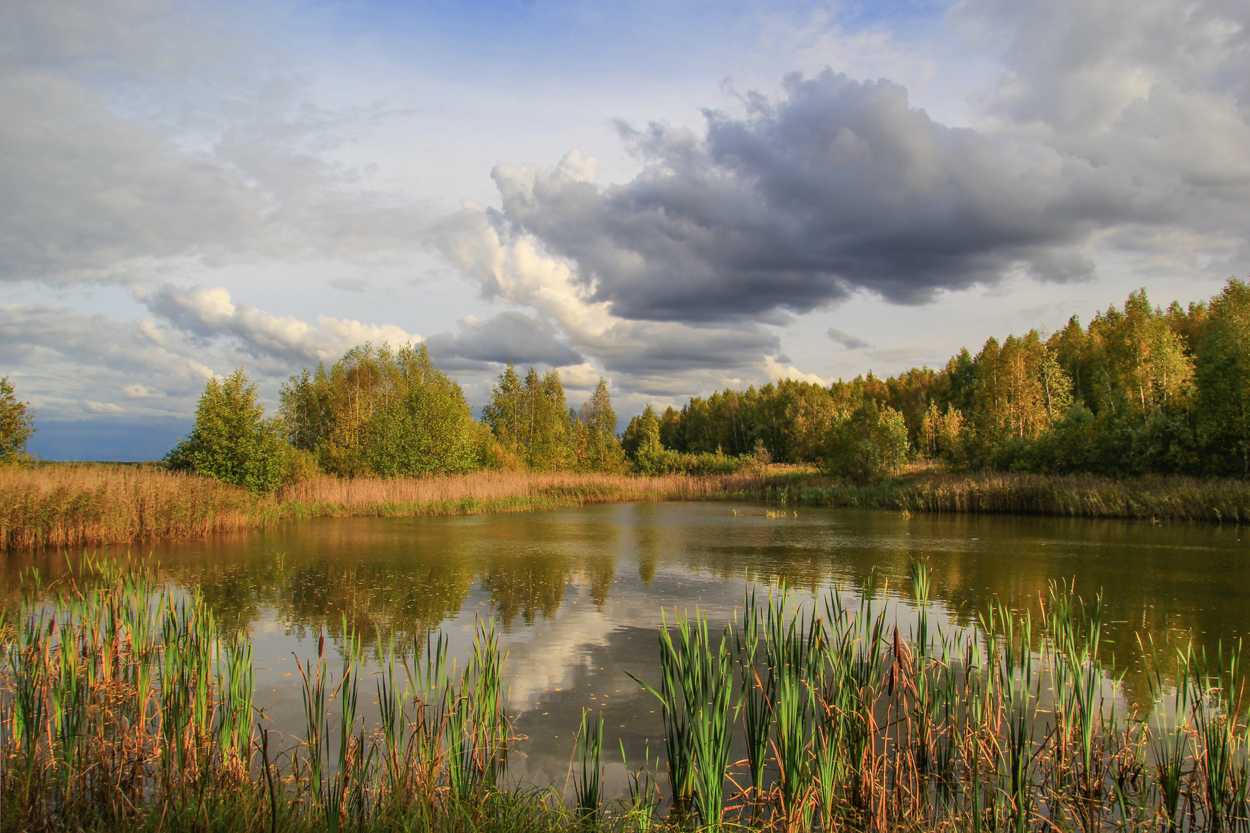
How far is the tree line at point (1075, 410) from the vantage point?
2441 centimetres

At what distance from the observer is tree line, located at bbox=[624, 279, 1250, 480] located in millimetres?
24406

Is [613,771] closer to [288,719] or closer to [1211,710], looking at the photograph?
[288,719]

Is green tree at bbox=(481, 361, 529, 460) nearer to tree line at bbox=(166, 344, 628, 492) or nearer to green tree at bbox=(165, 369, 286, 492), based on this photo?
tree line at bbox=(166, 344, 628, 492)

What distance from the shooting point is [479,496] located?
28328 millimetres

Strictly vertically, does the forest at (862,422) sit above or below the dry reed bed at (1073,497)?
above

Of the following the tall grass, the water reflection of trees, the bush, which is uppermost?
the bush

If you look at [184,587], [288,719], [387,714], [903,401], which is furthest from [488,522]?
[903,401]

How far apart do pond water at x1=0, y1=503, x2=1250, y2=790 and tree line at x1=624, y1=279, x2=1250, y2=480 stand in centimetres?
748

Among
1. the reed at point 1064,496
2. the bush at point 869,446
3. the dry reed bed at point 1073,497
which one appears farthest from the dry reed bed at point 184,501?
the dry reed bed at point 1073,497

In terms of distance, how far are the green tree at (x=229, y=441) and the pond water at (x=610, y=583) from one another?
2996 mm

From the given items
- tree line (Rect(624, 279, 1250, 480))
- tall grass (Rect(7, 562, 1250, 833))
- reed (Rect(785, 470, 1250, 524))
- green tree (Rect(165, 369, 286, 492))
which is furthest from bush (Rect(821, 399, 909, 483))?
tall grass (Rect(7, 562, 1250, 833))

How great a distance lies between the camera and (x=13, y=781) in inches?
133

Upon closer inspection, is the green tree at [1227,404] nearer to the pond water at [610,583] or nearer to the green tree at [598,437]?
the pond water at [610,583]

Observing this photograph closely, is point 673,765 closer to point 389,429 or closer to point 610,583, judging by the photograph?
point 610,583
